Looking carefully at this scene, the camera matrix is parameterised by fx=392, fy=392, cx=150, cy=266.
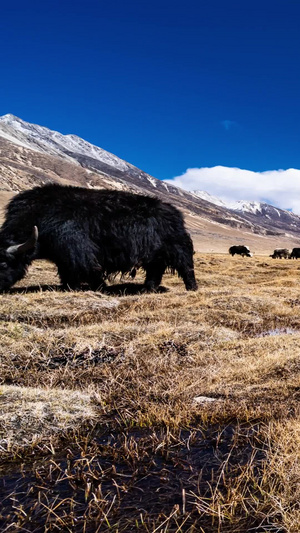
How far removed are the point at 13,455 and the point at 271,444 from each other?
6.22 feet

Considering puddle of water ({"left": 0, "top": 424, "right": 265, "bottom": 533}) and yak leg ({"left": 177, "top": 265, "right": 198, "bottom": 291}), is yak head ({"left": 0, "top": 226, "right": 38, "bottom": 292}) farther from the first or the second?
puddle of water ({"left": 0, "top": 424, "right": 265, "bottom": 533})

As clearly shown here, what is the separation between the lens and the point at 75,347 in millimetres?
5082

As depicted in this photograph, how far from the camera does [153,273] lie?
1029cm

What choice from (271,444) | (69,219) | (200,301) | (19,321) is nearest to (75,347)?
(19,321)

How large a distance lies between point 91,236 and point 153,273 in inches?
85.4

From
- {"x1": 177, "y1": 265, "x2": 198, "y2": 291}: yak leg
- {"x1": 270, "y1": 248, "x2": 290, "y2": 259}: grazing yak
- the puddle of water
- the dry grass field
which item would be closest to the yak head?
the dry grass field

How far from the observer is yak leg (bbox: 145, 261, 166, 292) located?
10.2 metres

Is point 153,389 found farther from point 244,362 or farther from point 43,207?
point 43,207

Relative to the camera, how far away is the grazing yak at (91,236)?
819cm

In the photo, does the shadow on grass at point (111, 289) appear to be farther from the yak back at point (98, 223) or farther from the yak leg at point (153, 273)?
the yak back at point (98, 223)

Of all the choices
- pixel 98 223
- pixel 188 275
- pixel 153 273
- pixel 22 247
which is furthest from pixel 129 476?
pixel 188 275

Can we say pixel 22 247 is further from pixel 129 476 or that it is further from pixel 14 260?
pixel 129 476

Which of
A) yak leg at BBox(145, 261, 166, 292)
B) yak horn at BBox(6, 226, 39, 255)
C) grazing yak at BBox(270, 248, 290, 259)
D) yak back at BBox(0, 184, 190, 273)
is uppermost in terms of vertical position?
yak back at BBox(0, 184, 190, 273)

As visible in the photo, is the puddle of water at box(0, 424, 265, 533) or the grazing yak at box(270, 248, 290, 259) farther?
the grazing yak at box(270, 248, 290, 259)
